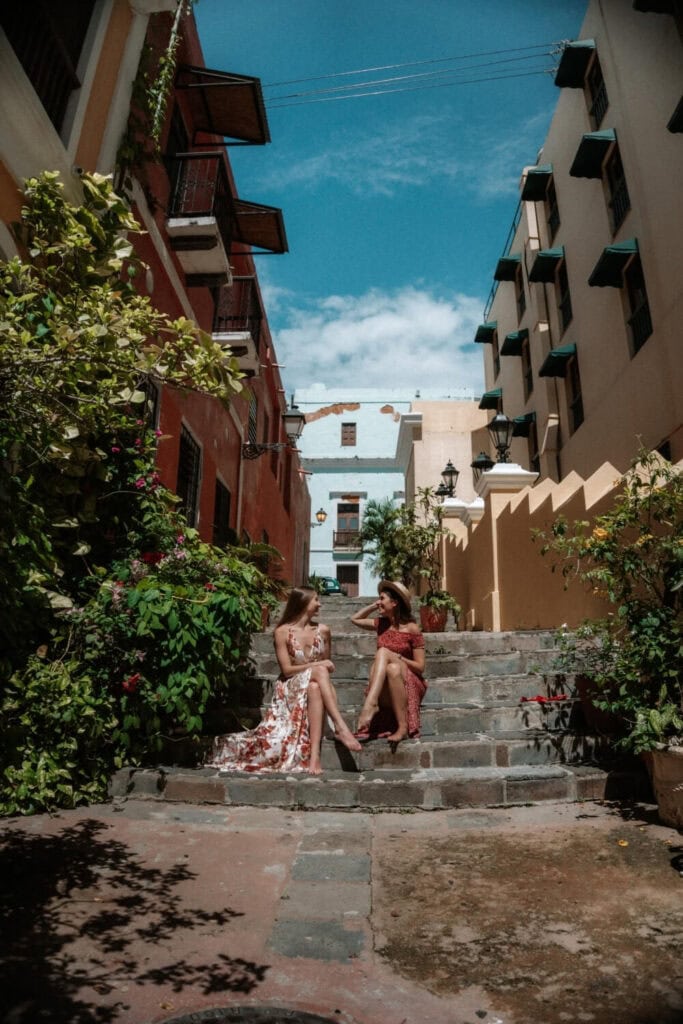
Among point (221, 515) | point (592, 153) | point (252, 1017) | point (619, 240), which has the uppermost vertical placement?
point (592, 153)

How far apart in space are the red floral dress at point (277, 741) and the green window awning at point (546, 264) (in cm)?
1339

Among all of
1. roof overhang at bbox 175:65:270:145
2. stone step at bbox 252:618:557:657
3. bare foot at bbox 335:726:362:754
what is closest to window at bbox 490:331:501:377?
roof overhang at bbox 175:65:270:145

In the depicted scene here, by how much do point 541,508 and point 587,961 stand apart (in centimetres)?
675

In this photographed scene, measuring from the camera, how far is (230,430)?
38.7ft

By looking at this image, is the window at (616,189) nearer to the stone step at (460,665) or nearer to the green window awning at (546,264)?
the green window awning at (546,264)

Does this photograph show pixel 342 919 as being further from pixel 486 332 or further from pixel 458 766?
pixel 486 332

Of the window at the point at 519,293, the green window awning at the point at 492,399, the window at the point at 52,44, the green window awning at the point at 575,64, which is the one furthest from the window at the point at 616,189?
the window at the point at 52,44

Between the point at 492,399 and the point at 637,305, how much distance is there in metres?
9.42

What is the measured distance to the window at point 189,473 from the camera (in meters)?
8.98

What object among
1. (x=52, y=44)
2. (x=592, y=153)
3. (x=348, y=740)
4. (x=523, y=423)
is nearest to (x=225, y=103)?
(x=52, y=44)

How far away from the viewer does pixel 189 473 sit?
9352 mm

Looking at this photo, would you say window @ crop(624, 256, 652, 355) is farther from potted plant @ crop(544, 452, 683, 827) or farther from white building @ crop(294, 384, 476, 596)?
white building @ crop(294, 384, 476, 596)

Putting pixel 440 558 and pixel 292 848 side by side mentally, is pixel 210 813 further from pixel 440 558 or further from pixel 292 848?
pixel 440 558

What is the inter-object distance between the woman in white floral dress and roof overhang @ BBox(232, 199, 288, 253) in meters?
8.00
